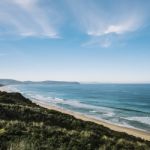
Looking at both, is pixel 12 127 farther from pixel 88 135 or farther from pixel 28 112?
pixel 28 112

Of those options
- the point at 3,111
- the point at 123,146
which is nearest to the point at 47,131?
the point at 123,146

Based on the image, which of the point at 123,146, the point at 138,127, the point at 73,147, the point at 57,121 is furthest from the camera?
the point at 138,127

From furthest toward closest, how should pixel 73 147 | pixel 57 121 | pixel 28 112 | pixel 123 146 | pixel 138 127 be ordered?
pixel 138 127 → pixel 28 112 → pixel 57 121 → pixel 123 146 → pixel 73 147

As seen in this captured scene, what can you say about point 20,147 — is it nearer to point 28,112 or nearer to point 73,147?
point 73,147

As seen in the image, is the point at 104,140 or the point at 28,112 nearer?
the point at 104,140

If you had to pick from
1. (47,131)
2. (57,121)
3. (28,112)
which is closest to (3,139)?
(47,131)

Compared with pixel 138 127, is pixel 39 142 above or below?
above

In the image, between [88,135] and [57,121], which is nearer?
[88,135]

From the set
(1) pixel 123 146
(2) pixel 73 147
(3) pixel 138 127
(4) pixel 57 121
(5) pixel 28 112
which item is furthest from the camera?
(3) pixel 138 127

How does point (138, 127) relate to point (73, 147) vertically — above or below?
below
